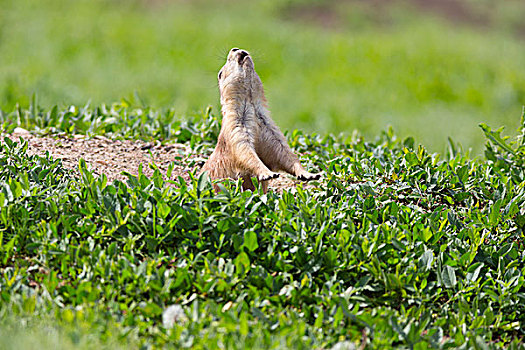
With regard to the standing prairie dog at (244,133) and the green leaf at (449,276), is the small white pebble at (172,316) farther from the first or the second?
the green leaf at (449,276)

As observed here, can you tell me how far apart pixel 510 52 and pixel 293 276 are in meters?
11.5

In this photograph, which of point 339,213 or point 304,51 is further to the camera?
point 304,51

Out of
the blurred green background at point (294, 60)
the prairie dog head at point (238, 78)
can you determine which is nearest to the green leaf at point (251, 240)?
the prairie dog head at point (238, 78)

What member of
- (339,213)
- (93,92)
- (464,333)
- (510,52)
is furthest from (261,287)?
(510,52)

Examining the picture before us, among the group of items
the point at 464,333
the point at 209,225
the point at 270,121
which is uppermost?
the point at 270,121

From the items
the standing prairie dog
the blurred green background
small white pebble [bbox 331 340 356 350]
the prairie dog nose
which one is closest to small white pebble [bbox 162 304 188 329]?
small white pebble [bbox 331 340 356 350]

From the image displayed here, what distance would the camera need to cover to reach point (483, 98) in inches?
416

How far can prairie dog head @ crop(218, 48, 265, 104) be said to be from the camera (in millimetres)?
3934

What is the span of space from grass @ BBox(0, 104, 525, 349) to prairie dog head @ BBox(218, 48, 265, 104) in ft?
1.95

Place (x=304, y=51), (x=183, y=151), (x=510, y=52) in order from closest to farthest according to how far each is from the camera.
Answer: (x=183, y=151)
(x=304, y=51)
(x=510, y=52)

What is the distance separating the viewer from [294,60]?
39.5 feet

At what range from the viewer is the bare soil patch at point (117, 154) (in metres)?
4.58

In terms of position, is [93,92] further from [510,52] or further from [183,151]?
[510,52]

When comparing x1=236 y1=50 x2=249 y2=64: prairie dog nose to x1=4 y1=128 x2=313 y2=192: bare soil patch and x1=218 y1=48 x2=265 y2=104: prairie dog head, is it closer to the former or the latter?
x1=218 y1=48 x2=265 y2=104: prairie dog head
